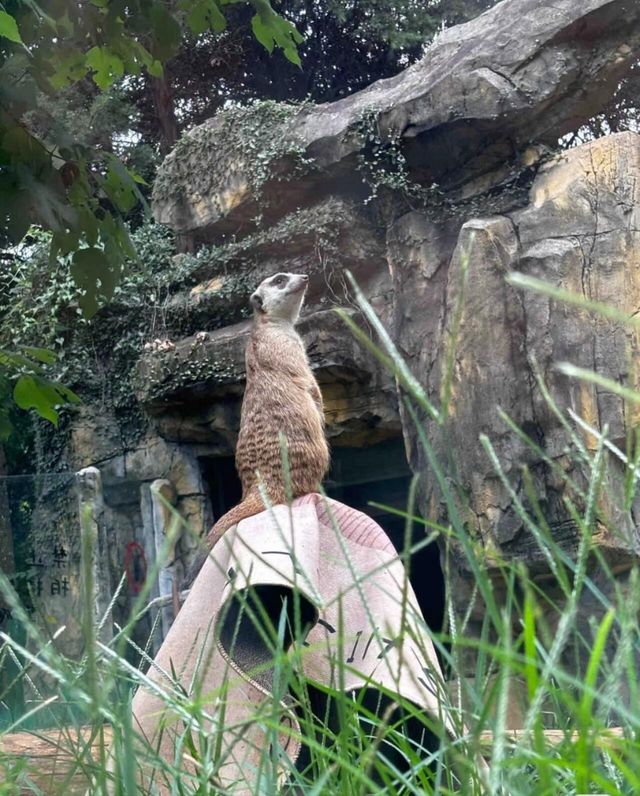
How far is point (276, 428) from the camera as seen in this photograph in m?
3.38

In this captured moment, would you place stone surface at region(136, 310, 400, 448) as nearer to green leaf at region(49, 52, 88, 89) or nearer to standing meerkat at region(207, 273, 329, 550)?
standing meerkat at region(207, 273, 329, 550)

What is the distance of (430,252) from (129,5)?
4.12 meters

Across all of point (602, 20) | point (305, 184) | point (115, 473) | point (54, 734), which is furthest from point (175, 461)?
point (54, 734)

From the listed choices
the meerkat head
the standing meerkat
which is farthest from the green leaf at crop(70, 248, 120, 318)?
the meerkat head

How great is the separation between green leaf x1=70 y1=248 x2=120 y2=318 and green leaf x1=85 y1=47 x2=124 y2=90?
0.64 metres

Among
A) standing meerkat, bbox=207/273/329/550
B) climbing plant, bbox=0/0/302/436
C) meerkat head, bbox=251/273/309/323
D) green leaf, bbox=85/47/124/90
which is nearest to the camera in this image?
climbing plant, bbox=0/0/302/436

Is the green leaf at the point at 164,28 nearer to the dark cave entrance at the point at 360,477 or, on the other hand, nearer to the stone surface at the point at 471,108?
the stone surface at the point at 471,108

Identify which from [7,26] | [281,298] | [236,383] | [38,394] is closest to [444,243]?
[236,383]

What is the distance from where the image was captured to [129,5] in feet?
10.4

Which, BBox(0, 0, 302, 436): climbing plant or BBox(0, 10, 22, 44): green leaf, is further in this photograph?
BBox(0, 0, 302, 436): climbing plant

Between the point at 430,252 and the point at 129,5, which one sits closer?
the point at 129,5

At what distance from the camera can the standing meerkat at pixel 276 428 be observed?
10.6 feet

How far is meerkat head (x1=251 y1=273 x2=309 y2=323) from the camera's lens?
4031mm

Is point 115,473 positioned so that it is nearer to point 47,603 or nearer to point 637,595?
point 47,603
